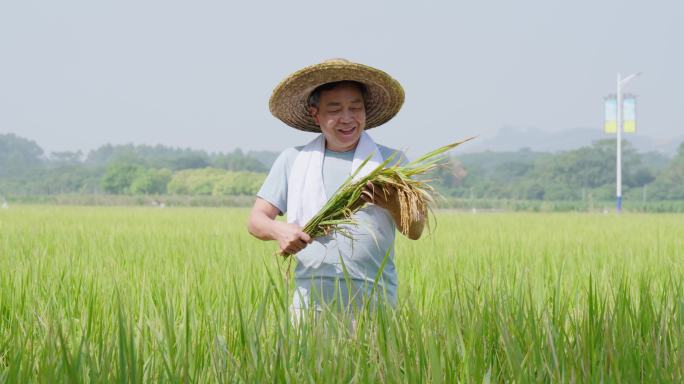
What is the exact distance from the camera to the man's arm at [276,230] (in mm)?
2121

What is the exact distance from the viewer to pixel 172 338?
1.64 m

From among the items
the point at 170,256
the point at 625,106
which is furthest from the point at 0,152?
the point at 170,256

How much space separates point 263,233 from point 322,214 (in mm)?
240

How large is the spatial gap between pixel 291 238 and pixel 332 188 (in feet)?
1.09

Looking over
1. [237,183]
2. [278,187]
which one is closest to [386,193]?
[278,187]

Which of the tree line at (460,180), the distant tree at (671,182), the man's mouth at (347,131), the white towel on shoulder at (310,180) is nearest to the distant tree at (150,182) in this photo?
the tree line at (460,180)

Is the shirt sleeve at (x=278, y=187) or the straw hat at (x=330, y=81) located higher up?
the straw hat at (x=330, y=81)

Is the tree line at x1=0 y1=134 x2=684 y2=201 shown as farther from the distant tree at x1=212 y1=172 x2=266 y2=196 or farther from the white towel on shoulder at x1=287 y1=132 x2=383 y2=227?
the white towel on shoulder at x1=287 y1=132 x2=383 y2=227

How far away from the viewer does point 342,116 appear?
2.32 metres

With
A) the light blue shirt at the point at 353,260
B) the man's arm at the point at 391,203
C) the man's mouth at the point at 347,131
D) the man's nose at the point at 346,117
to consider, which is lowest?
the light blue shirt at the point at 353,260

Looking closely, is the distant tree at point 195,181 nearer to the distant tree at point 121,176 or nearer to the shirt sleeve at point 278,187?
the distant tree at point 121,176

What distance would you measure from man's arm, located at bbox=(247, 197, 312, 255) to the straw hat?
357mm

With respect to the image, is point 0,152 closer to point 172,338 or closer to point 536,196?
point 536,196

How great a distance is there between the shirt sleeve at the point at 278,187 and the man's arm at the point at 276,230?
0.7 inches
